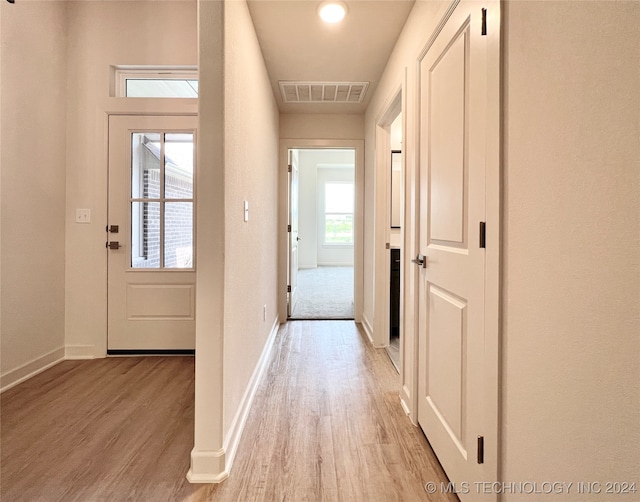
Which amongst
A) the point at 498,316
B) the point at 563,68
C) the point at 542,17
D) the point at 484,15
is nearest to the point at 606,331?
the point at 498,316

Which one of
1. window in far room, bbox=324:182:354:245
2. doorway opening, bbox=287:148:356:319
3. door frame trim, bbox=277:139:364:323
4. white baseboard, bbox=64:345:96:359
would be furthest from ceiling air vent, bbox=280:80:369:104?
window in far room, bbox=324:182:354:245

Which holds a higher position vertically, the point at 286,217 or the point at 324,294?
the point at 286,217

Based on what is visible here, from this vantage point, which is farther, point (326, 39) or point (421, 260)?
point (326, 39)

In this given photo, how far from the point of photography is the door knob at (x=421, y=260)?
63.1 inches

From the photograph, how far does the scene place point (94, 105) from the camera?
259 centimetres

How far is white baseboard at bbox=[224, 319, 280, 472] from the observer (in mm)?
1408

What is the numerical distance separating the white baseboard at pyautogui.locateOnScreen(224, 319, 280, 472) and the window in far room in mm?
6159

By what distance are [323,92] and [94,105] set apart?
1972 millimetres

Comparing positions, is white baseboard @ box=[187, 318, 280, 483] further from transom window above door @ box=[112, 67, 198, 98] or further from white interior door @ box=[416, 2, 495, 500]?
transom window above door @ box=[112, 67, 198, 98]

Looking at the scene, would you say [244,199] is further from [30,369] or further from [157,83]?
[30,369]

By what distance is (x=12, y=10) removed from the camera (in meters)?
2.09

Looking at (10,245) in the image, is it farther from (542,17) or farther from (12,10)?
(542,17)

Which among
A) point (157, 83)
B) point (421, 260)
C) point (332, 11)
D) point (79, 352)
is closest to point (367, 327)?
point (421, 260)

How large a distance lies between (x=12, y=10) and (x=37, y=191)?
117cm
